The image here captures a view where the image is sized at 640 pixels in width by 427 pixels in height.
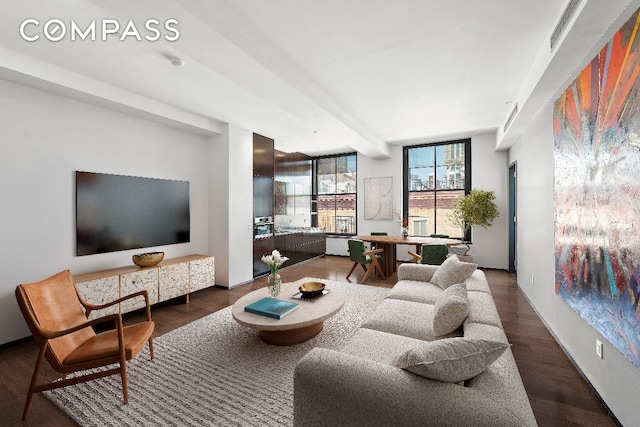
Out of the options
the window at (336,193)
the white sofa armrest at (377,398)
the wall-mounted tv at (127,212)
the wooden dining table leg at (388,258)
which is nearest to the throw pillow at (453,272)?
the white sofa armrest at (377,398)

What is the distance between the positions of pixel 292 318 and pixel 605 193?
2.55 m

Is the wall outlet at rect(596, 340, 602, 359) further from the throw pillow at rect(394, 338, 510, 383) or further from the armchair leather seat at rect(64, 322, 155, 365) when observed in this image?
the armchair leather seat at rect(64, 322, 155, 365)

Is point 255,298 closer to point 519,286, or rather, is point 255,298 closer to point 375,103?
point 375,103

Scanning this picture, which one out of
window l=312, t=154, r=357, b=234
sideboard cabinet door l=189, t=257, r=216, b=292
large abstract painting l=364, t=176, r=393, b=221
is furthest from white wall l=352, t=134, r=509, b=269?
sideboard cabinet door l=189, t=257, r=216, b=292

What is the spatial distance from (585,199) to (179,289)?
4661mm

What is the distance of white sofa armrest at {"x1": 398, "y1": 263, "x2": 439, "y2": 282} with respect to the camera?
346cm

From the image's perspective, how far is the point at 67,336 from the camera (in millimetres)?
2158

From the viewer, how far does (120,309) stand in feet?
10.5

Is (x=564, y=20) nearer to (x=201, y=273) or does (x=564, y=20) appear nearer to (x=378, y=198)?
(x=201, y=273)

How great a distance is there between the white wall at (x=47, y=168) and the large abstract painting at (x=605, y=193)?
5033 millimetres

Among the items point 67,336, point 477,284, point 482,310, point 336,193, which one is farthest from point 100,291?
point 336,193

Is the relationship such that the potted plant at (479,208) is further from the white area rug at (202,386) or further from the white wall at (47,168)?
the white wall at (47,168)

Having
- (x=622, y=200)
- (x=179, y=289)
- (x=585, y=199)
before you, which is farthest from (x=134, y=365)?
(x=585, y=199)

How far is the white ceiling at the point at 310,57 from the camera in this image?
2094 mm
